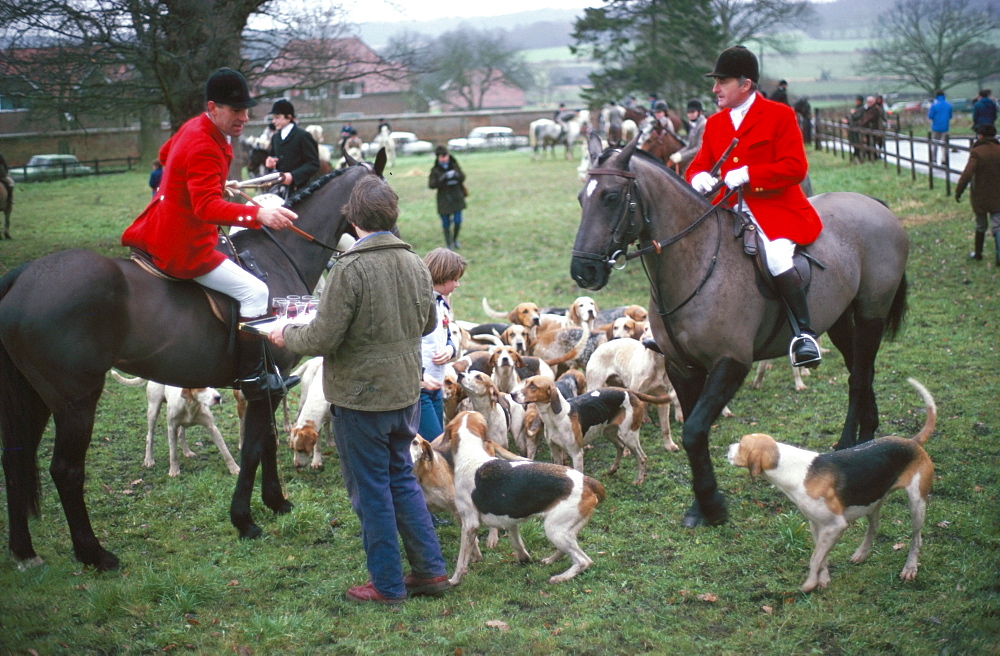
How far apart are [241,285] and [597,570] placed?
8.36 feet

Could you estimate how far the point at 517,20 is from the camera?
18462cm

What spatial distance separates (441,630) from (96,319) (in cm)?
239

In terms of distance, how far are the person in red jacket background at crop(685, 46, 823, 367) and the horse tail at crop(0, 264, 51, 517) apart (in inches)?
158

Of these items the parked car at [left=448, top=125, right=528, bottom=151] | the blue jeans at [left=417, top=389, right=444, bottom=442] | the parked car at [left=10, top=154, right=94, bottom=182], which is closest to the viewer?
the blue jeans at [left=417, top=389, right=444, bottom=442]

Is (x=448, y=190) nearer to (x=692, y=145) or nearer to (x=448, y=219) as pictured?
(x=448, y=219)

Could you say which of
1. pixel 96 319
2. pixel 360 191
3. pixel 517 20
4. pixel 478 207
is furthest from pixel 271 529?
pixel 517 20

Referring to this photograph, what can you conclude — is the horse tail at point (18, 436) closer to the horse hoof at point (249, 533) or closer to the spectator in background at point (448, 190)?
the horse hoof at point (249, 533)

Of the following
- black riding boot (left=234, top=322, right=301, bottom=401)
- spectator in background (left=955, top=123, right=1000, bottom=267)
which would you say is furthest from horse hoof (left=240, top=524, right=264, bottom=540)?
spectator in background (left=955, top=123, right=1000, bottom=267)

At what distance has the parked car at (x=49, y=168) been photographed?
3092 centimetres

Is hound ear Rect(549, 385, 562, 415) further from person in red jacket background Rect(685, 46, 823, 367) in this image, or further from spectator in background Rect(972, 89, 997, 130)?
spectator in background Rect(972, 89, 997, 130)

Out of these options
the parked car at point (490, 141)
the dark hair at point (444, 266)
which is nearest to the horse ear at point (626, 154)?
the dark hair at point (444, 266)

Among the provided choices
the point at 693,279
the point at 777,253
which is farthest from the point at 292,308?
the point at 777,253

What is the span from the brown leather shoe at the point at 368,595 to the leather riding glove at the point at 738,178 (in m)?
2.99

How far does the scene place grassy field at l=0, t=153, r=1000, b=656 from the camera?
4051 millimetres
